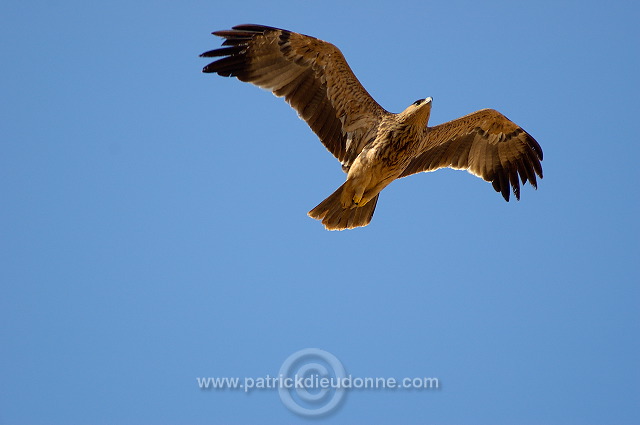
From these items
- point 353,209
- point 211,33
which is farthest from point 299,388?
point 211,33

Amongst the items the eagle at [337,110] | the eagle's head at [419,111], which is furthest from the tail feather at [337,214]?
the eagle's head at [419,111]

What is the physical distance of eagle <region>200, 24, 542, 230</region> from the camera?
33.4 feet

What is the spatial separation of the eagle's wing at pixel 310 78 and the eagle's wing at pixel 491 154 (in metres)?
1.26

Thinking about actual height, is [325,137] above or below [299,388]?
above

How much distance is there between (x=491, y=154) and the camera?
466 inches

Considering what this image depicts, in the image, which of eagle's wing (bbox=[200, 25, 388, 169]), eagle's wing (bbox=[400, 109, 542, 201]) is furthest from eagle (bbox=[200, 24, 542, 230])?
eagle's wing (bbox=[400, 109, 542, 201])

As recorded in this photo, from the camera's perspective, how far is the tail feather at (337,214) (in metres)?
10.5

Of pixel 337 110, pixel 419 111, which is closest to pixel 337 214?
pixel 337 110

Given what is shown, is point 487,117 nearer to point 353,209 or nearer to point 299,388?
point 353,209

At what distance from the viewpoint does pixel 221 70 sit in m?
10.2

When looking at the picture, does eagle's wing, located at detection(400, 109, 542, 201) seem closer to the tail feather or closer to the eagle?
the eagle

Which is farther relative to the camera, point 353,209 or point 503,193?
point 503,193

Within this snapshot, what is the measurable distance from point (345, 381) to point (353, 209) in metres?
2.40

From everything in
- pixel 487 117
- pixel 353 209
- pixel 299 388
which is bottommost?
pixel 299 388
